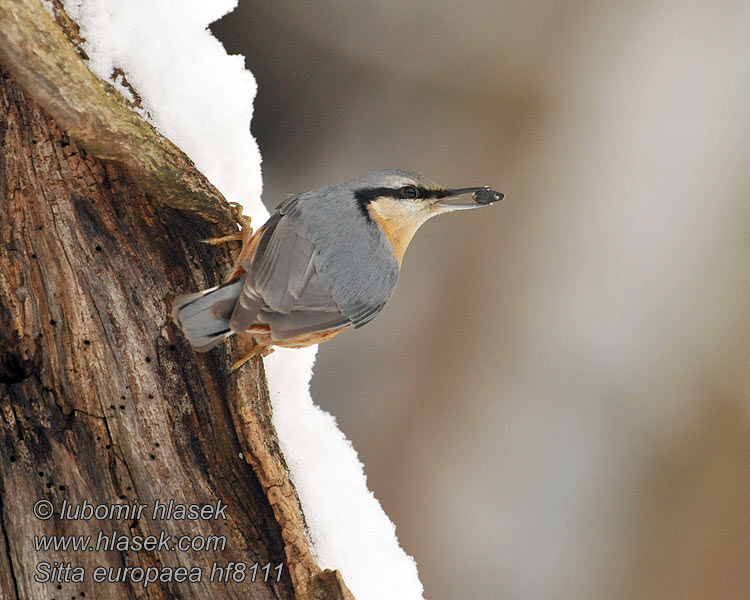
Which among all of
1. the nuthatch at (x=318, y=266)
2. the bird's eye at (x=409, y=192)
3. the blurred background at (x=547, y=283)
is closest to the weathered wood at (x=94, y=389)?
the nuthatch at (x=318, y=266)

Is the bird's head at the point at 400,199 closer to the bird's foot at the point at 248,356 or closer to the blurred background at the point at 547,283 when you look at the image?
the bird's foot at the point at 248,356

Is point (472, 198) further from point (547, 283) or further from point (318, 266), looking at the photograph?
point (547, 283)

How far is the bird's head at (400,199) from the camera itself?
1.61m

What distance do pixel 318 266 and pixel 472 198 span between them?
41 centimetres

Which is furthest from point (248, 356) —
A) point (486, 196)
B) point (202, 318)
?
point (486, 196)

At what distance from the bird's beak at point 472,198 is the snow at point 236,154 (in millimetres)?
422

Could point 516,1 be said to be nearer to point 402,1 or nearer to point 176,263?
point 402,1

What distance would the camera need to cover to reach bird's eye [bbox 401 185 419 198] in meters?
1.63
